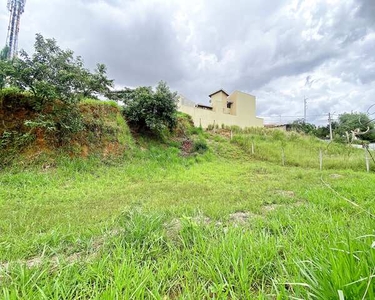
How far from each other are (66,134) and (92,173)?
5.96ft

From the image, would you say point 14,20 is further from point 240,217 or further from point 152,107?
point 240,217

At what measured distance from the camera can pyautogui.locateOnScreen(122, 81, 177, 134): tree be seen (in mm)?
10070

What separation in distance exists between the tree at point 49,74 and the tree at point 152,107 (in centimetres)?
337

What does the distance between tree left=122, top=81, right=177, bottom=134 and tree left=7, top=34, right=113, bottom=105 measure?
337 centimetres

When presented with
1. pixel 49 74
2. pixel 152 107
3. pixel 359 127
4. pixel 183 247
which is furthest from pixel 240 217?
pixel 152 107

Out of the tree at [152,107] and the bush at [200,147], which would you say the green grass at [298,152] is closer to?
the bush at [200,147]

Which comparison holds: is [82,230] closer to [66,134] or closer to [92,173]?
[92,173]

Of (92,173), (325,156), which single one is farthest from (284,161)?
(92,173)

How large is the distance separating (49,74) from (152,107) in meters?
4.76

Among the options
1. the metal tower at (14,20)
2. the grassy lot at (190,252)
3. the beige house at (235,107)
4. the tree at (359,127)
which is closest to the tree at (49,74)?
the grassy lot at (190,252)

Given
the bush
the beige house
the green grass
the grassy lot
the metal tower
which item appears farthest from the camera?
the beige house

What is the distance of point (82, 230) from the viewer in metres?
2.38

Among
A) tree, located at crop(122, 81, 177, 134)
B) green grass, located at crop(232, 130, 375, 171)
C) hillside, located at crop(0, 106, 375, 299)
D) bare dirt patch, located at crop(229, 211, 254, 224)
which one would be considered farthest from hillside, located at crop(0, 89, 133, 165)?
green grass, located at crop(232, 130, 375, 171)

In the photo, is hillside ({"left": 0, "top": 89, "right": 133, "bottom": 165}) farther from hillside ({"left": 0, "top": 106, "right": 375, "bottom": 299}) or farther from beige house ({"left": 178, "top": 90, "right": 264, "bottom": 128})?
beige house ({"left": 178, "top": 90, "right": 264, "bottom": 128})
